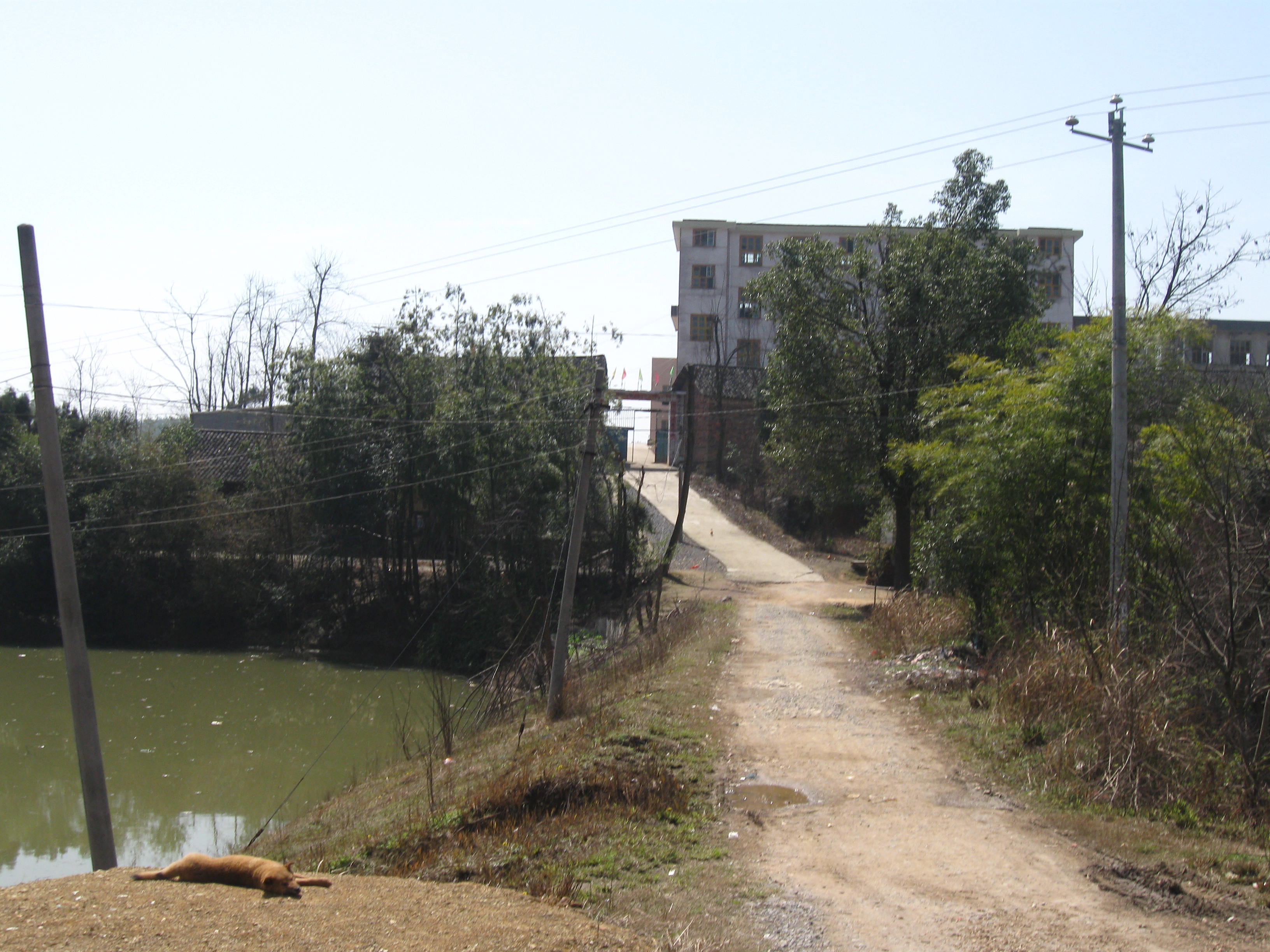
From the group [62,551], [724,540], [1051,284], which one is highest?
[1051,284]

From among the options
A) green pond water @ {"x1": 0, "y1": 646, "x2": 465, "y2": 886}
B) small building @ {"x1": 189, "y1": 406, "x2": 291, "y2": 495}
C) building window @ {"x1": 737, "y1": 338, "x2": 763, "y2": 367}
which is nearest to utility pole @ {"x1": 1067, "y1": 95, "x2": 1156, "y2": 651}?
green pond water @ {"x1": 0, "y1": 646, "x2": 465, "y2": 886}

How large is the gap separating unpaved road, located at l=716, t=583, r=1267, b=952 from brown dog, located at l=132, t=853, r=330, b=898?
316 cm

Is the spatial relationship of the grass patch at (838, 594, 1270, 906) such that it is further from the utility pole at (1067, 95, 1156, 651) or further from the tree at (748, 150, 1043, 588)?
the tree at (748, 150, 1043, 588)

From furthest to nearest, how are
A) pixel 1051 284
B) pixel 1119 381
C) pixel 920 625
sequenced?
pixel 1051 284 < pixel 920 625 < pixel 1119 381

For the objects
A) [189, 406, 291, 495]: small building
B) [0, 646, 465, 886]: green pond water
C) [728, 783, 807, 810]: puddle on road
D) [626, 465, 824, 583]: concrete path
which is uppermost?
[189, 406, 291, 495]: small building

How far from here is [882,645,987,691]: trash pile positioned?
571 inches

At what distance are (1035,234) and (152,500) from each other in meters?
49.8

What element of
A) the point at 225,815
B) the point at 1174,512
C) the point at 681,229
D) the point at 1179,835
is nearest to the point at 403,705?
the point at 225,815

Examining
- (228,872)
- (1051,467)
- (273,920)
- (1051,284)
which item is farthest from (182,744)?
(1051,284)

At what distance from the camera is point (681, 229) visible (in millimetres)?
60000

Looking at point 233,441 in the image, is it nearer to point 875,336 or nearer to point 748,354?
point 748,354

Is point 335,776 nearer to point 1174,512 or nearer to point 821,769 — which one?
point 821,769

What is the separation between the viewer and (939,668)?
15656 mm

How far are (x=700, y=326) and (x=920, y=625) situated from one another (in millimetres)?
42215
